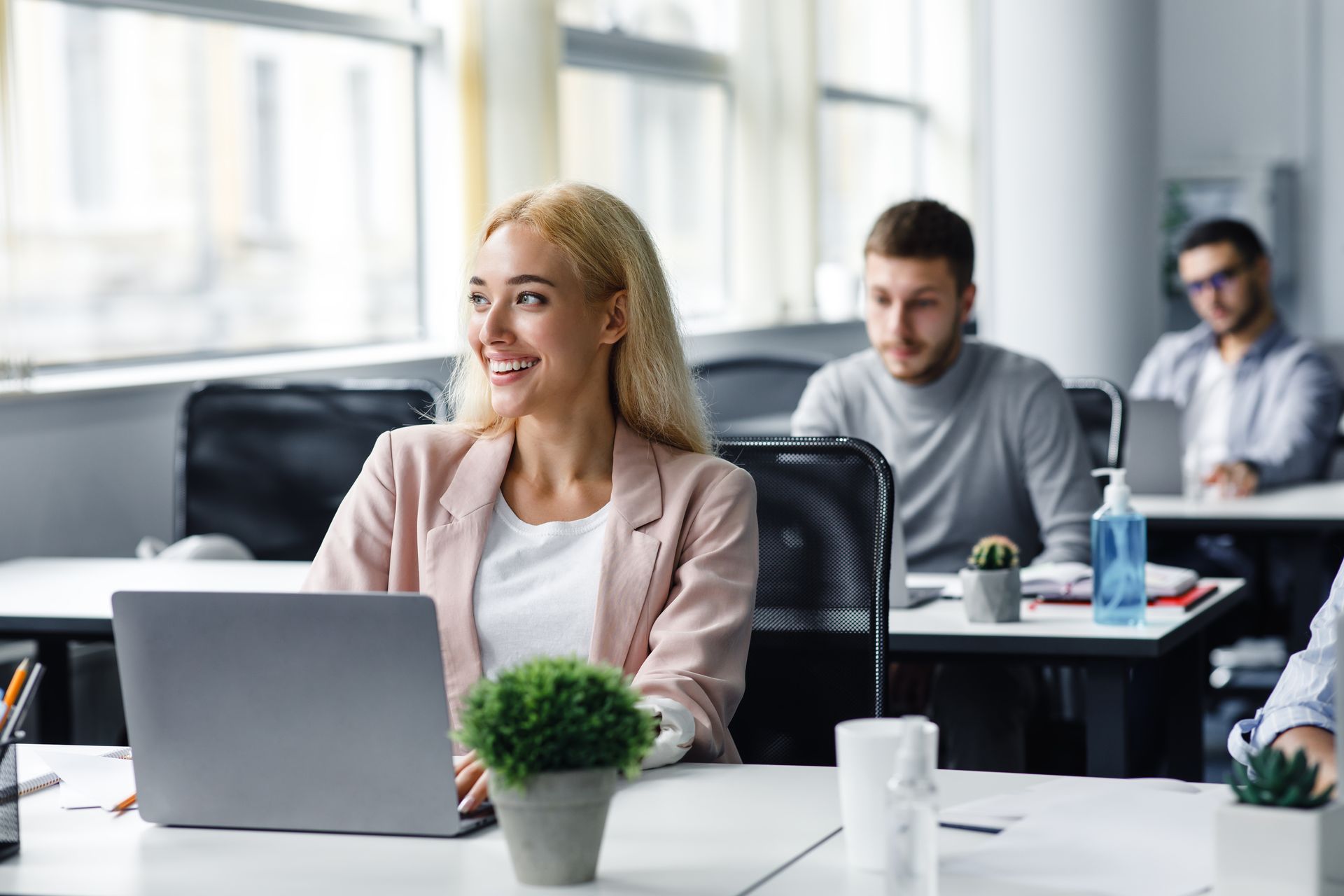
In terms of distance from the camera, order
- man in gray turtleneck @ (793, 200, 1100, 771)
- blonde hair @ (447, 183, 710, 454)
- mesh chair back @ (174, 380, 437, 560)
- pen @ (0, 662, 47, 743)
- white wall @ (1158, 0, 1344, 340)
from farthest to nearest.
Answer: white wall @ (1158, 0, 1344, 340) → mesh chair back @ (174, 380, 437, 560) → man in gray turtleneck @ (793, 200, 1100, 771) → blonde hair @ (447, 183, 710, 454) → pen @ (0, 662, 47, 743)

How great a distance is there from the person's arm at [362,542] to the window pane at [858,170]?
5233 mm

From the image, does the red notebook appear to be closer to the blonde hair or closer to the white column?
the blonde hair

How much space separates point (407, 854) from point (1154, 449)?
2.95 metres

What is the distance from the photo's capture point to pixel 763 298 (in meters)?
6.41

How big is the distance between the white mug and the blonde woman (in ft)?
1.57

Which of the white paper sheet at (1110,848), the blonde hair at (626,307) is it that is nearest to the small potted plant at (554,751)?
the white paper sheet at (1110,848)

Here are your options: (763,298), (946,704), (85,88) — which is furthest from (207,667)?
(763,298)

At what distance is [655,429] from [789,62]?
15.9ft

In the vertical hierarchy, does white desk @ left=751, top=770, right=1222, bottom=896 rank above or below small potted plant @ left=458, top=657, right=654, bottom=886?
below

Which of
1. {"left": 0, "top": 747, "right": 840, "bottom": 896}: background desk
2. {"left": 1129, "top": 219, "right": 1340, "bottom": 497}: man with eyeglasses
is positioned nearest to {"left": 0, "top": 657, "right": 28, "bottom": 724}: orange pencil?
{"left": 0, "top": 747, "right": 840, "bottom": 896}: background desk

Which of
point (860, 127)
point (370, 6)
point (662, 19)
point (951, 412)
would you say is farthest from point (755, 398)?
point (951, 412)

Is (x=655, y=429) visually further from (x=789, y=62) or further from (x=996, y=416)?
(x=789, y=62)

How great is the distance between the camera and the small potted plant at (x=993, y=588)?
243cm

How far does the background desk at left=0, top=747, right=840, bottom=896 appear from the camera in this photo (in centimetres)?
123
